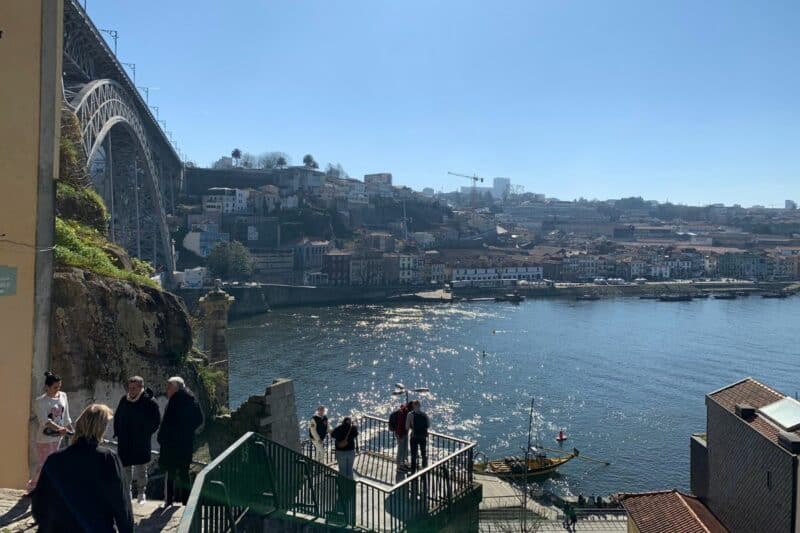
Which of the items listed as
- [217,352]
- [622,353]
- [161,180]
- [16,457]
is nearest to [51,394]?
[16,457]

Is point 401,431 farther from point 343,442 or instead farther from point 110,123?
point 110,123

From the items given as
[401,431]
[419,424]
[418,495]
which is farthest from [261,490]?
[401,431]

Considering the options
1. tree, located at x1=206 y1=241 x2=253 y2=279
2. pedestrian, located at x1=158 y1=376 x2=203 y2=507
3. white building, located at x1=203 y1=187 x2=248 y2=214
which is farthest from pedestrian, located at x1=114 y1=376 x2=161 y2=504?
white building, located at x1=203 y1=187 x2=248 y2=214

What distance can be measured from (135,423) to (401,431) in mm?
3475

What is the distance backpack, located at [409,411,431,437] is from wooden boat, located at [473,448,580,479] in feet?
43.0

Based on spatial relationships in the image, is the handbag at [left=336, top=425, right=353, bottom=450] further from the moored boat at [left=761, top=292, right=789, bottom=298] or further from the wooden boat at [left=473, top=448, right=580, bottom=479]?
the moored boat at [left=761, top=292, right=789, bottom=298]

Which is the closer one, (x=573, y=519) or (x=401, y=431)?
(x=401, y=431)

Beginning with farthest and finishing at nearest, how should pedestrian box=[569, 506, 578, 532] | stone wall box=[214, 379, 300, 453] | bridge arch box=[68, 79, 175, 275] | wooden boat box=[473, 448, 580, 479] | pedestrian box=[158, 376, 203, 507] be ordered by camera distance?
bridge arch box=[68, 79, 175, 275], wooden boat box=[473, 448, 580, 479], pedestrian box=[569, 506, 578, 532], stone wall box=[214, 379, 300, 453], pedestrian box=[158, 376, 203, 507]

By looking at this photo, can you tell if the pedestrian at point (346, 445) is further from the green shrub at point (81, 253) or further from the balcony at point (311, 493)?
the green shrub at point (81, 253)

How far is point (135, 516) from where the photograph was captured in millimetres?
4129

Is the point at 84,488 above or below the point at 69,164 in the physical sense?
below

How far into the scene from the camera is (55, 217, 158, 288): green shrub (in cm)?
1009

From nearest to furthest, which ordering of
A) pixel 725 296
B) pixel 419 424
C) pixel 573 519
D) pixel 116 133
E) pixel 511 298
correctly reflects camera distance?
pixel 419 424, pixel 573 519, pixel 116 133, pixel 511 298, pixel 725 296

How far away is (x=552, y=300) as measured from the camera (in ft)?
237
